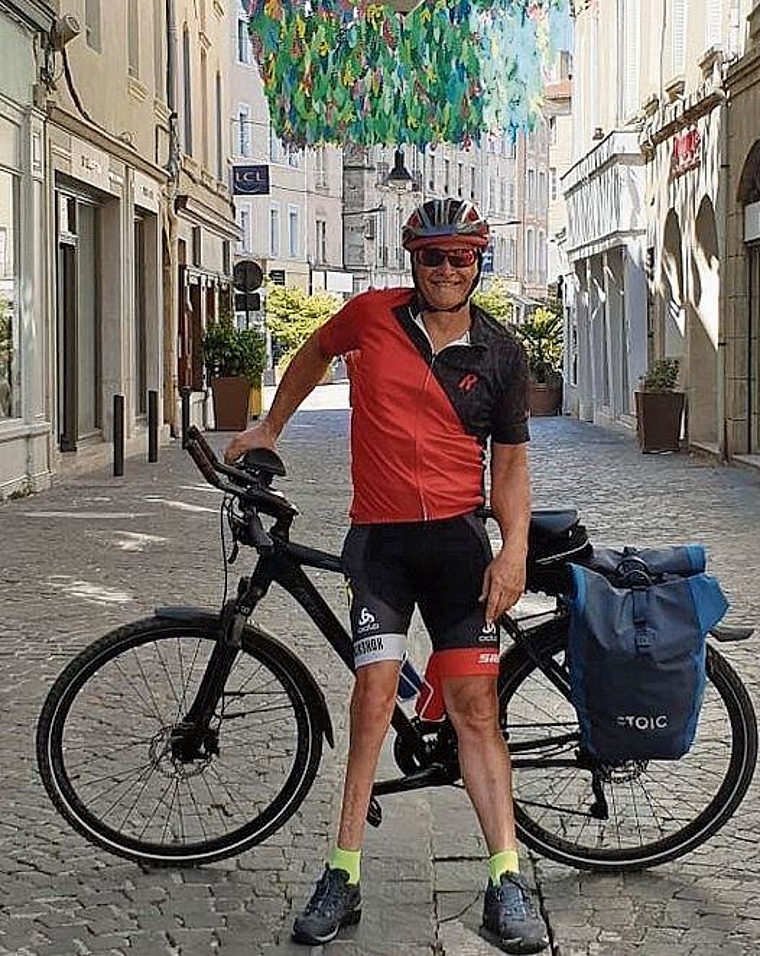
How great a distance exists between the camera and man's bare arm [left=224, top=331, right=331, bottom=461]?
4801 millimetres

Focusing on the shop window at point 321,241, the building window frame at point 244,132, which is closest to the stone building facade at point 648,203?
the building window frame at point 244,132

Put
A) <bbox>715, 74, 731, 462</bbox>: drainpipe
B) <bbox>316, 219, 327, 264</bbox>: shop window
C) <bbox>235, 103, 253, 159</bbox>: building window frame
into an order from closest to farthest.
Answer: <bbox>715, 74, 731, 462</bbox>: drainpipe
<bbox>235, 103, 253, 159</bbox>: building window frame
<bbox>316, 219, 327, 264</bbox>: shop window

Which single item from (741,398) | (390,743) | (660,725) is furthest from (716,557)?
(741,398)

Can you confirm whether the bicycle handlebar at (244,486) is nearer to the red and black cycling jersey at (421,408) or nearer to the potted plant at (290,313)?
the red and black cycling jersey at (421,408)

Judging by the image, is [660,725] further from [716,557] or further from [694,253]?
[694,253]

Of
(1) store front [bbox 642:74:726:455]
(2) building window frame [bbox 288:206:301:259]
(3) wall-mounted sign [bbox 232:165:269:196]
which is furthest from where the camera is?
(2) building window frame [bbox 288:206:301:259]

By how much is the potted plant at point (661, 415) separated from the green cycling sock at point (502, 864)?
63.0 feet

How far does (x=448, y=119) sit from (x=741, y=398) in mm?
4490

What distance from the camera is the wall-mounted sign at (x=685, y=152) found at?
22734 mm

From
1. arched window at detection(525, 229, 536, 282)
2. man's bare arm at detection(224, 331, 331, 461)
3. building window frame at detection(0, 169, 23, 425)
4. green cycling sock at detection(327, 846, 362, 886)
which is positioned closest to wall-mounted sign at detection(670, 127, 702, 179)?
building window frame at detection(0, 169, 23, 425)

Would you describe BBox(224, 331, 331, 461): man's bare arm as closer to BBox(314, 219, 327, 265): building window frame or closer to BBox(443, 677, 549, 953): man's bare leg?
BBox(443, 677, 549, 953): man's bare leg

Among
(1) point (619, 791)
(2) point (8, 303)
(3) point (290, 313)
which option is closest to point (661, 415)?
(2) point (8, 303)

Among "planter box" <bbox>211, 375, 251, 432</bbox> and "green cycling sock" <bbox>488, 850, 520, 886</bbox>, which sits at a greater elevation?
"planter box" <bbox>211, 375, 251, 432</bbox>

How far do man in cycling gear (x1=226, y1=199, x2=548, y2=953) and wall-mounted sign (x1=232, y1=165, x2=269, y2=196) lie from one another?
3210 centimetres
